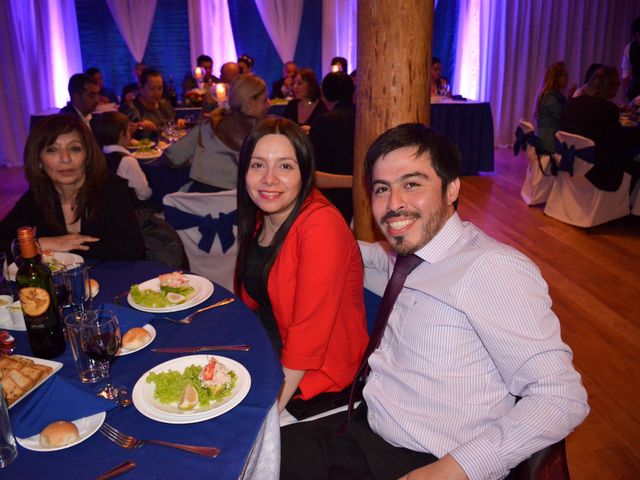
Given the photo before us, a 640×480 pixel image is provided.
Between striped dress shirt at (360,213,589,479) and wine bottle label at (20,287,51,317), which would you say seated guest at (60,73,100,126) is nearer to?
wine bottle label at (20,287,51,317)

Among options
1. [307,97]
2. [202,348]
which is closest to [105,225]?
[202,348]

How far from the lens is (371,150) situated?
144 cm

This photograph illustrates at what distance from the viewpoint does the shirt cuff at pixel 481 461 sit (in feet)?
3.70

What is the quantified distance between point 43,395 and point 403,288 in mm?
952

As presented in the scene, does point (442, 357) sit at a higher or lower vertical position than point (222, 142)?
lower

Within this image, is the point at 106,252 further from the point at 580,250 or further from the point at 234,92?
the point at 580,250

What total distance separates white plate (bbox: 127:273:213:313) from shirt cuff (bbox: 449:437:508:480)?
952 millimetres

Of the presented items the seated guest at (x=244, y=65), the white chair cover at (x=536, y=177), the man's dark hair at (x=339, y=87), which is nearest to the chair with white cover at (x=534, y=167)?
the white chair cover at (x=536, y=177)

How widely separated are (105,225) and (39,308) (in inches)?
40.5

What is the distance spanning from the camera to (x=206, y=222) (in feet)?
10.1

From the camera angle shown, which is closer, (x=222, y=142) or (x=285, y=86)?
(x=222, y=142)

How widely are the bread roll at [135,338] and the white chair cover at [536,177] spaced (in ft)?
16.0

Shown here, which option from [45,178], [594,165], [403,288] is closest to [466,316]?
[403,288]

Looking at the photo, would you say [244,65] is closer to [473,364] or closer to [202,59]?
[202,59]
